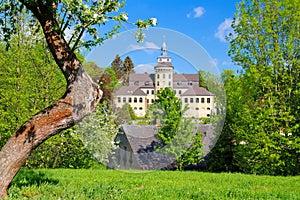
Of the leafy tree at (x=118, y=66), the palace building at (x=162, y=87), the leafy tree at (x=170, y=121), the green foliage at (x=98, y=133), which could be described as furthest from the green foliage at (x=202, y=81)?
the green foliage at (x=98, y=133)

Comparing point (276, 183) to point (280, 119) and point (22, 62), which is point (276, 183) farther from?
point (22, 62)

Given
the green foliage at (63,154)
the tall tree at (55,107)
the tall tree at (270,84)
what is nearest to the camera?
the tall tree at (55,107)

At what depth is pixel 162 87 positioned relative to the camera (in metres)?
5.38

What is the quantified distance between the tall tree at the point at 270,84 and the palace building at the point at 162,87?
894 centimetres

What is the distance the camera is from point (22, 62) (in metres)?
15.3

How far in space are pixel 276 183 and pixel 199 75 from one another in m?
5.58

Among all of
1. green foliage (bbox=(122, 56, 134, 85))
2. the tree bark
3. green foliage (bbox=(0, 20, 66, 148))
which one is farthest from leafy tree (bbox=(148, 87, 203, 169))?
green foliage (bbox=(0, 20, 66, 148))

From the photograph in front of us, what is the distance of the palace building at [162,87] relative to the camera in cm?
547

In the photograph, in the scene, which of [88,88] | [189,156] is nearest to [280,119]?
[189,156]

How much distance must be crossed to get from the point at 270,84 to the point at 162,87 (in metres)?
9.78

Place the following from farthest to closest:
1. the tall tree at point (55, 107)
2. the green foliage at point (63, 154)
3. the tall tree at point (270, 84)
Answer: the green foliage at point (63, 154), the tall tree at point (270, 84), the tall tree at point (55, 107)

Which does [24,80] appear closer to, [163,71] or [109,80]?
[109,80]

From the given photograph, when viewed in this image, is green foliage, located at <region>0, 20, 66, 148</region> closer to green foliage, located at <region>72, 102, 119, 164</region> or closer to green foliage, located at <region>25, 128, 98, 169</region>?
green foliage, located at <region>25, 128, 98, 169</region>

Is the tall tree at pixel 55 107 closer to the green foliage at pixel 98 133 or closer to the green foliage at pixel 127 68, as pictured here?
the green foliage at pixel 127 68
